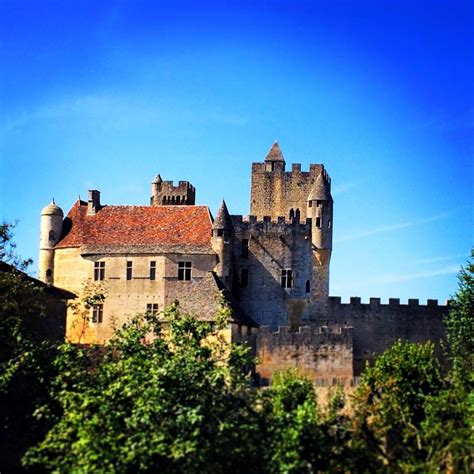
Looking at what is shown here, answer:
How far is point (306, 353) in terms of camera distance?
6625cm

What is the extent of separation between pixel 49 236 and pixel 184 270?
9.61 metres

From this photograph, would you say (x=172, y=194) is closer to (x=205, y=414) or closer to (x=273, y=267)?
(x=273, y=267)

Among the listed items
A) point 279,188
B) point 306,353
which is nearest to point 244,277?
point 279,188

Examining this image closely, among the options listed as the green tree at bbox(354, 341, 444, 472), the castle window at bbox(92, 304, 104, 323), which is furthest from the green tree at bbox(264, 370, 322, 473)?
the castle window at bbox(92, 304, 104, 323)

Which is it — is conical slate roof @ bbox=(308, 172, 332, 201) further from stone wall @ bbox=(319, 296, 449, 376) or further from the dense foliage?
the dense foliage

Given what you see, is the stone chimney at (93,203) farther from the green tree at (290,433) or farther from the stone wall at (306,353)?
the green tree at (290,433)

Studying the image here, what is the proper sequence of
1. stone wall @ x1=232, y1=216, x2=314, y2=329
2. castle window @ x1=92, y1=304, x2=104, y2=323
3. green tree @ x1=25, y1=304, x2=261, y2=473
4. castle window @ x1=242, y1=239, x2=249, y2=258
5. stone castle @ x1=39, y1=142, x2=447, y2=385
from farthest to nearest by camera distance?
castle window @ x1=242, y1=239, x2=249, y2=258
stone wall @ x1=232, y1=216, x2=314, y2=329
castle window @ x1=92, y1=304, x2=104, y2=323
stone castle @ x1=39, y1=142, x2=447, y2=385
green tree @ x1=25, y1=304, x2=261, y2=473

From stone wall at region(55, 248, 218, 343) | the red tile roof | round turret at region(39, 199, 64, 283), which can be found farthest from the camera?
round turret at region(39, 199, 64, 283)

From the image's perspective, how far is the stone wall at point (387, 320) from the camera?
79.1m

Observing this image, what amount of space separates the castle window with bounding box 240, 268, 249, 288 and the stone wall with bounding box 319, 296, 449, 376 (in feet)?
16.6

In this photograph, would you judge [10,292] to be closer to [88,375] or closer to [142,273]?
[88,375]

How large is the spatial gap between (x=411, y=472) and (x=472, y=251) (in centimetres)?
2301

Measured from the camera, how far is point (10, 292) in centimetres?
6334

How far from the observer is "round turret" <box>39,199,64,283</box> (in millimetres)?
80750
